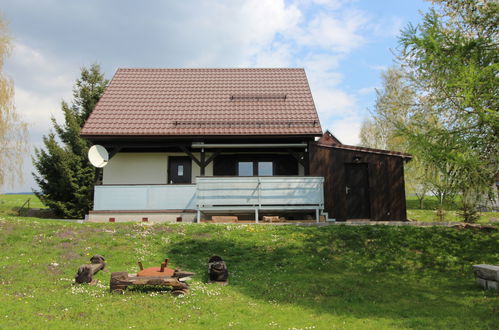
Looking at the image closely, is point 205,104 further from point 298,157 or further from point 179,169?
point 298,157

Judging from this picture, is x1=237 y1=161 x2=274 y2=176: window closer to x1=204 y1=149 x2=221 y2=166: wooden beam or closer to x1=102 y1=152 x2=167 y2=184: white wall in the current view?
x1=204 y1=149 x2=221 y2=166: wooden beam

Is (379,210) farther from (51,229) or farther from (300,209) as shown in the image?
(51,229)

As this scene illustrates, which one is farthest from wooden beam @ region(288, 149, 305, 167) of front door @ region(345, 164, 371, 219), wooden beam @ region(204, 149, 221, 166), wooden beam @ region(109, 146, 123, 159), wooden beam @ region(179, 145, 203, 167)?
wooden beam @ region(109, 146, 123, 159)

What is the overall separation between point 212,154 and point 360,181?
656cm

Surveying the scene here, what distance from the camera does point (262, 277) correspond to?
8.51m

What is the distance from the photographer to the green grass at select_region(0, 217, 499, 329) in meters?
5.92

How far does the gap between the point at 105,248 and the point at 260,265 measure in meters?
4.41

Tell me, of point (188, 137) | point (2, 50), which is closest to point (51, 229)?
point (188, 137)

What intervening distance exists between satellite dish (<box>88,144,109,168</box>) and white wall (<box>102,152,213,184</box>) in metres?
0.97

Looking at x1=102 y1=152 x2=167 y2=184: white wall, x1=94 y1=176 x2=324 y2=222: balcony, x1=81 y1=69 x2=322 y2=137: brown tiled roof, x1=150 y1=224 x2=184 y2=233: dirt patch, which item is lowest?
x1=150 y1=224 x2=184 y2=233: dirt patch

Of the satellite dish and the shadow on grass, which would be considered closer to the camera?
the shadow on grass

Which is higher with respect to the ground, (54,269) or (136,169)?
(136,169)

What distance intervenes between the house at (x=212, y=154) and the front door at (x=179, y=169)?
5 centimetres

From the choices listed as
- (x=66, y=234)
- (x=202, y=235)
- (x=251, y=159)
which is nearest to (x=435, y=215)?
(x=251, y=159)
